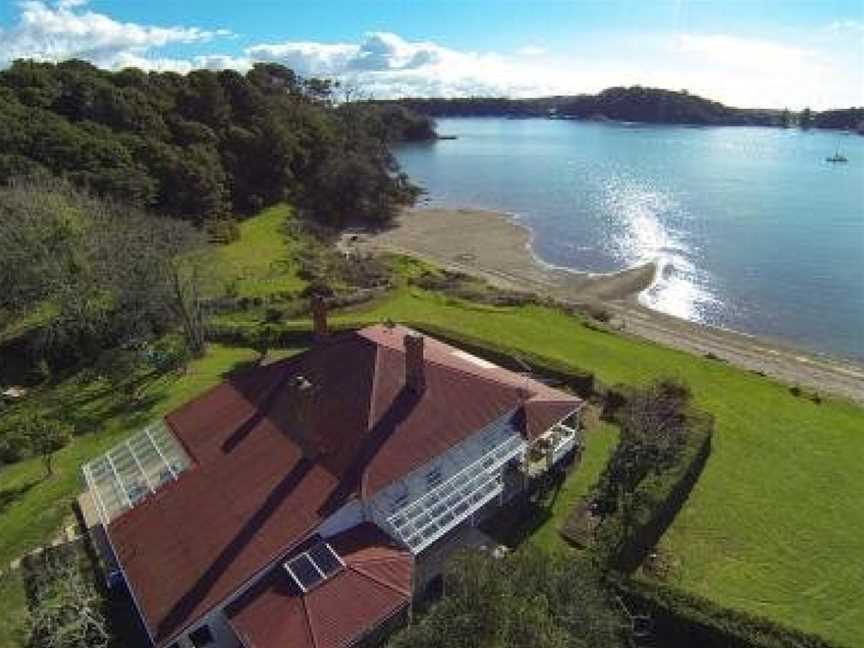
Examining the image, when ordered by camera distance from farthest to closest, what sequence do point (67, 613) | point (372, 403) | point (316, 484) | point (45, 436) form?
point (45, 436)
point (372, 403)
point (316, 484)
point (67, 613)

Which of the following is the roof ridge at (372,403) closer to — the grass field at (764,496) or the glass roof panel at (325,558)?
→ the glass roof panel at (325,558)

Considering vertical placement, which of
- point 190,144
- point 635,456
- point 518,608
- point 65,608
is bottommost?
point 65,608

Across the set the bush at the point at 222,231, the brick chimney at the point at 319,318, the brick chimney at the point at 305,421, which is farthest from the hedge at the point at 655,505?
the bush at the point at 222,231

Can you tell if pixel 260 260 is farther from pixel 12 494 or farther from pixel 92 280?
pixel 12 494

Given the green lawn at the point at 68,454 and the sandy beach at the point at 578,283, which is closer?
the green lawn at the point at 68,454

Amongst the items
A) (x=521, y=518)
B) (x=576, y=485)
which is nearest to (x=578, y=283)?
(x=576, y=485)

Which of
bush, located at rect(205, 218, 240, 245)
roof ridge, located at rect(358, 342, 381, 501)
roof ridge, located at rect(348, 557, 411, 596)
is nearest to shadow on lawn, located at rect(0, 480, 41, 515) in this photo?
roof ridge, located at rect(358, 342, 381, 501)

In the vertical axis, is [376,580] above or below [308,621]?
above
